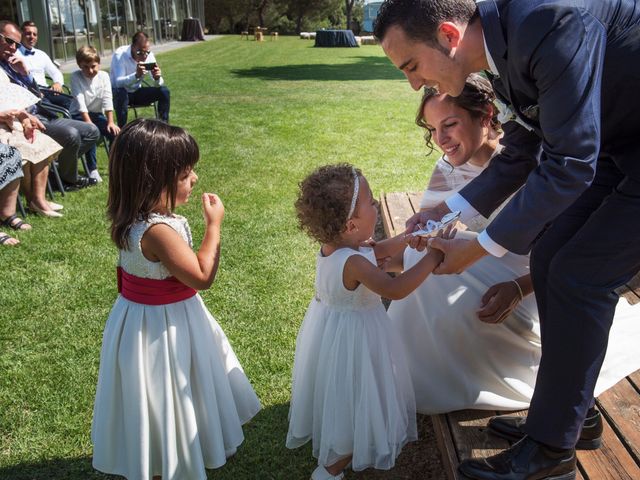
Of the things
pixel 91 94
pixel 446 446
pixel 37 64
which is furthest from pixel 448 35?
pixel 37 64

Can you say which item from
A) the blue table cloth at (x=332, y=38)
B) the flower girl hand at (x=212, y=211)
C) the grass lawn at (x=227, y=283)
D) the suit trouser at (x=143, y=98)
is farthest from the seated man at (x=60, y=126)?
the blue table cloth at (x=332, y=38)

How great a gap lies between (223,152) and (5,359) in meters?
5.69

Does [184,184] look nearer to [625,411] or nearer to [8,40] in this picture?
[625,411]

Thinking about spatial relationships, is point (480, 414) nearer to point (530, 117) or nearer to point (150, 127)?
point (530, 117)

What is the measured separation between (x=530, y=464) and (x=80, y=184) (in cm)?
643

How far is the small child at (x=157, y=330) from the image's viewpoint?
240 centimetres

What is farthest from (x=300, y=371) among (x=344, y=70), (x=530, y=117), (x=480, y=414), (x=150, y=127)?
(x=344, y=70)

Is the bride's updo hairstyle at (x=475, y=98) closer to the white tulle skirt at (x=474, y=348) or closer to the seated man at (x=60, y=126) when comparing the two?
the white tulle skirt at (x=474, y=348)

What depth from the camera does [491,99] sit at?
3.05 meters

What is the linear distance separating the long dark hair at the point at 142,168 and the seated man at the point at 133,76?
791cm

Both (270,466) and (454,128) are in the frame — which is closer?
(270,466)

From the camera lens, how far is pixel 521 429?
101 inches

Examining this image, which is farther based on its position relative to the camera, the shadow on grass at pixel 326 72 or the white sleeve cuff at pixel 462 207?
the shadow on grass at pixel 326 72

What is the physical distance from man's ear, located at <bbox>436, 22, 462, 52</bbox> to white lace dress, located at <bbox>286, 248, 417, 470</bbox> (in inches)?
34.4
